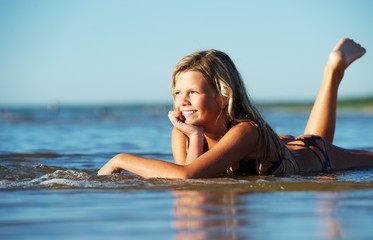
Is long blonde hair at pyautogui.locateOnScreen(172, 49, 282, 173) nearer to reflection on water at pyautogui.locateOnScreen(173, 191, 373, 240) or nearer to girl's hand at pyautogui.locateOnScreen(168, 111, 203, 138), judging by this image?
girl's hand at pyautogui.locateOnScreen(168, 111, 203, 138)

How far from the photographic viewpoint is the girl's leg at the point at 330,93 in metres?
6.58

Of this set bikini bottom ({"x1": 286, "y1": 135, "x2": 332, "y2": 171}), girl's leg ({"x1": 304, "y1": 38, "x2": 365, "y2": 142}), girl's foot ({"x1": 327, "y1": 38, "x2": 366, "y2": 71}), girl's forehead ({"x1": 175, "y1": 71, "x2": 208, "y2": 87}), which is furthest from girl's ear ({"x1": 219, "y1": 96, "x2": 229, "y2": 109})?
girl's foot ({"x1": 327, "y1": 38, "x2": 366, "y2": 71})

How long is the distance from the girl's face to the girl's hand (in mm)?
39

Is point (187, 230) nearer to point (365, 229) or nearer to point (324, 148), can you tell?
point (365, 229)

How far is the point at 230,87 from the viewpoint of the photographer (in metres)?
4.93

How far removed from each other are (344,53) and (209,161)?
295 centimetres

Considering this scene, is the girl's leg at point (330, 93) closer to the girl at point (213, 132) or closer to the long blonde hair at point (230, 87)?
the girl at point (213, 132)

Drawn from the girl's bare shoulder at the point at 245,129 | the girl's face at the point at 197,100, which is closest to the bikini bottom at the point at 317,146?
the girl's bare shoulder at the point at 245,129

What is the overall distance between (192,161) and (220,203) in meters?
1.51

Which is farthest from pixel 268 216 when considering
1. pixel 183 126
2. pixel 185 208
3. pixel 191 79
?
pixel 191 79

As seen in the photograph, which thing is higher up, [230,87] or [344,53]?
[344,53]

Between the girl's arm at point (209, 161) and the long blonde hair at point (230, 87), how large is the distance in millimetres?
153

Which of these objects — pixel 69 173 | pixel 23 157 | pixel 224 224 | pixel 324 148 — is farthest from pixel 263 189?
pixel 23 157

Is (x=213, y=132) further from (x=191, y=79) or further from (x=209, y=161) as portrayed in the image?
(x=209, y=161)
